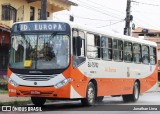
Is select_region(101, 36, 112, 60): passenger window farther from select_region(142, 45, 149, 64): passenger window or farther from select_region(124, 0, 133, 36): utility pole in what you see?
select_region(124, 0, 133, 36): utility pole

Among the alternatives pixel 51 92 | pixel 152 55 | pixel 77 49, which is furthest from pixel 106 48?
pixel 152 55

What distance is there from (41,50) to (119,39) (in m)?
5.30

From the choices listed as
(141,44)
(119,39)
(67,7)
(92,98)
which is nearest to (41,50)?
(92,98)

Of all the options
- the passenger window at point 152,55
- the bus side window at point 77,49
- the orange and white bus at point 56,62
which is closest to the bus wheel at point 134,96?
the passenger window at point 152,55

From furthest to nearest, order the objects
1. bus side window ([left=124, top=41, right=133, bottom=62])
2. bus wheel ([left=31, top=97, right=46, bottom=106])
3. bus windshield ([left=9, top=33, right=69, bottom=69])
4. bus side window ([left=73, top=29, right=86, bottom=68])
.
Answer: bus side window ([left=124, top=41, right=133, bottom=62]) < bus wheel ([left=31, top=97, right=46, bottom=106]) < bus side window ([left=73, top=29, right=86, bottom=68]) < bus windshield ([left=9, top=33, right=69, bottom=69])

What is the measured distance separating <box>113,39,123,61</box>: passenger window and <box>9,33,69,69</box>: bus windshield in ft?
13.8

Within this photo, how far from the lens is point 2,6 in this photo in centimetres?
3091

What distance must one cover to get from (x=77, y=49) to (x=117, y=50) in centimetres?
408

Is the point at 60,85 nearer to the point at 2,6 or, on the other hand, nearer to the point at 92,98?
the point at 92,98

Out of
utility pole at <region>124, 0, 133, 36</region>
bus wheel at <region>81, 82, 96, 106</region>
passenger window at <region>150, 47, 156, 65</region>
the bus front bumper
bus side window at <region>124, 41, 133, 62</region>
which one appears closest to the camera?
the bus front bumper

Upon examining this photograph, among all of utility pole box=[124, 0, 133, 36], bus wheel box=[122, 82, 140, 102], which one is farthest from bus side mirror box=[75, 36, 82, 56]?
utility pole box=[124, 0, 133, 36]

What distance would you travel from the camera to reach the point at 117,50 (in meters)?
20.5

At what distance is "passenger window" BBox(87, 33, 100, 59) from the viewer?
58.9ft

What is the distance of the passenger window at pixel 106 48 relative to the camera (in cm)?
1916
